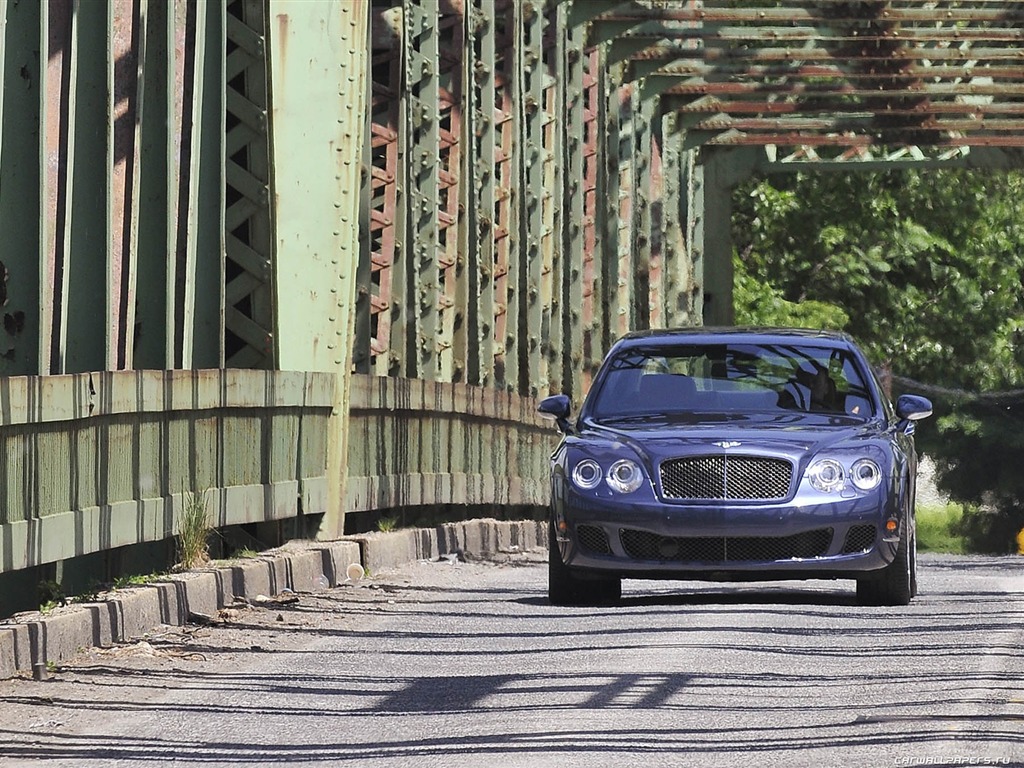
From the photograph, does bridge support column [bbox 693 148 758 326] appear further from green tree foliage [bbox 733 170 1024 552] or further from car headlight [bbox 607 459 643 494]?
car headlight [bbox 607 459 643 494]

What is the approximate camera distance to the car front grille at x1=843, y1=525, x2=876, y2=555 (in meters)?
11.2

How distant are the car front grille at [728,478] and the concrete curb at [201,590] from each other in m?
2.13

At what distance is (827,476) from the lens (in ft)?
37.0

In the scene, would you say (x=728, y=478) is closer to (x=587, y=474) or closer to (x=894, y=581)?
(x=587, y=474)

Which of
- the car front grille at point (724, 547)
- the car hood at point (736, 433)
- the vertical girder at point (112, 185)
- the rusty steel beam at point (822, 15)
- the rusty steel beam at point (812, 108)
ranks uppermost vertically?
the rusty steel beam at point (822, 15)

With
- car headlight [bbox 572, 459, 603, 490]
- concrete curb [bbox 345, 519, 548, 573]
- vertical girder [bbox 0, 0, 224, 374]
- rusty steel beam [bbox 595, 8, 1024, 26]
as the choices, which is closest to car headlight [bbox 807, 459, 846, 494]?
car headlight [bbox 572, 459, 603, 490]

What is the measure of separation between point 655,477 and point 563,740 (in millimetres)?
4117

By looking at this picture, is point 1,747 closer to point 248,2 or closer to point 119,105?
point 119,105

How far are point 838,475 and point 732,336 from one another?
1.54 meters

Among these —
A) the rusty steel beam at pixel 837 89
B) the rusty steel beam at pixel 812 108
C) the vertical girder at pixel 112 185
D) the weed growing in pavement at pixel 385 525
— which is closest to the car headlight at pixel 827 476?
the vertical girder at pixel 112 185

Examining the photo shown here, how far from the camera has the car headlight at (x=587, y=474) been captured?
1144 cm

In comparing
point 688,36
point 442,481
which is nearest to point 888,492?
point 442,481

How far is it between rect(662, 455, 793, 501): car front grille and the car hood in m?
0.05

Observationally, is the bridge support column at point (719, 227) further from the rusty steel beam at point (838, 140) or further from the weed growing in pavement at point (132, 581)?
the weed growing in pavement at point (132, 581)
